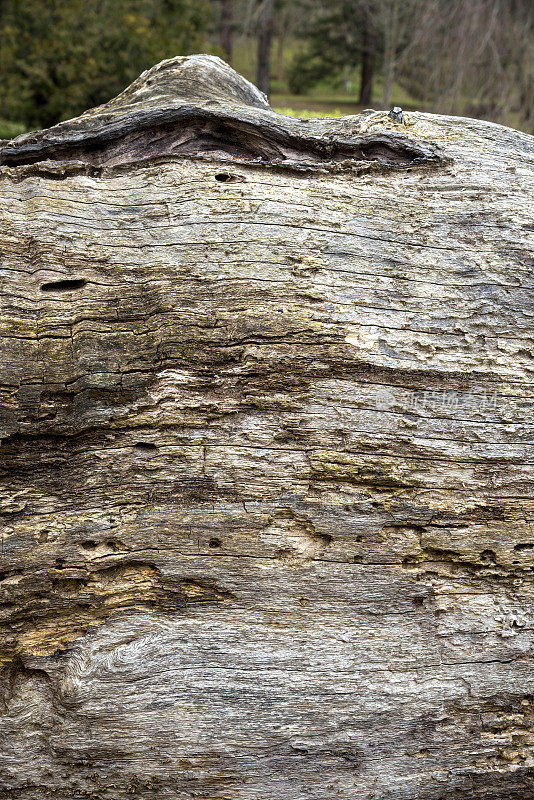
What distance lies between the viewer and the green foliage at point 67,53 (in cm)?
1373

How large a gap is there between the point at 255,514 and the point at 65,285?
1.39 meters

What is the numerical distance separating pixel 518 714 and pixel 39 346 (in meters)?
2.77

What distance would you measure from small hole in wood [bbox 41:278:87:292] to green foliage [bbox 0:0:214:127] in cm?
1274

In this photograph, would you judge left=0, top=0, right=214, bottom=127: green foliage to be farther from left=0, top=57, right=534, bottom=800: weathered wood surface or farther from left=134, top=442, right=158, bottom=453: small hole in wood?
left=134, top=442, right=158, bottom=453: small hole in wood

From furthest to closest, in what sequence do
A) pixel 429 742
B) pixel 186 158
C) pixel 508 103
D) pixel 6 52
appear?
pixel 6 52 < pixel 508 103 < pixel 186 158 < pixel 429 742

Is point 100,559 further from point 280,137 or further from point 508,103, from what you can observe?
point 508,103

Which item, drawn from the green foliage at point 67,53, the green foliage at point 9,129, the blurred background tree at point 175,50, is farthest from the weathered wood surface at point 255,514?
the green foliage at point 9,129

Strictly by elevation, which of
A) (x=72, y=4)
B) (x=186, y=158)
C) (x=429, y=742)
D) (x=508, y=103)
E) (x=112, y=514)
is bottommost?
(x=429, y=742)

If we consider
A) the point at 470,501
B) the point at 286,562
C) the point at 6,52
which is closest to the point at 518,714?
the point at 470,501

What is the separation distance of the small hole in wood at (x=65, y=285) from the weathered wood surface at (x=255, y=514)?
0.01 meters

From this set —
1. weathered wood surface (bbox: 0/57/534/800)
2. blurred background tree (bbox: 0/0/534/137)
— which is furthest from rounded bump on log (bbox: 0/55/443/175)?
blurred background tree (bbox: 0/0/534/137)

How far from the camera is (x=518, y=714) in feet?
9.54

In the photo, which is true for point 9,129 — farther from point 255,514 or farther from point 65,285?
point 255,514

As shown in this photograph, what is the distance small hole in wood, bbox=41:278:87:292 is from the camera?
9.66 ft
